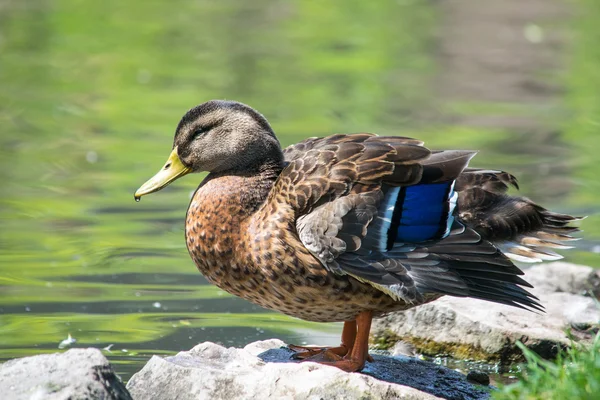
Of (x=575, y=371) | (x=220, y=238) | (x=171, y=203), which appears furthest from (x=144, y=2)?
(x=575, y=371)

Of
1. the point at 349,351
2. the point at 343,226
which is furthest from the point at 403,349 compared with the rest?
the point at 343,226

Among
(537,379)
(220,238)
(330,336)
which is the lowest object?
(330,336)

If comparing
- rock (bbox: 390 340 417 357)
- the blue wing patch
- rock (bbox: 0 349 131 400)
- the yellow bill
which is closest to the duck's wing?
the blue wing patch

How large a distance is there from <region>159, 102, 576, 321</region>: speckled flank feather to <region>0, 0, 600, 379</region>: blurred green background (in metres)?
1.14

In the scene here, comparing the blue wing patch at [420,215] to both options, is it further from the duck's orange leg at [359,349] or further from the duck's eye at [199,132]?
the duck's eye at [199,132]

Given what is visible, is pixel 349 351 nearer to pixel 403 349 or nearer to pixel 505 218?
pixel 403 349

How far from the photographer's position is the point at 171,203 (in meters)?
10.1

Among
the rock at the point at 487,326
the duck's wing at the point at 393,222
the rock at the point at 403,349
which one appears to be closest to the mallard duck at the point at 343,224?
the duck's wing at the point at 393,222

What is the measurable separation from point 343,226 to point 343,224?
10mm

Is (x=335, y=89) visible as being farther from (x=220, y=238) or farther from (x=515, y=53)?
(x=220, y=238)

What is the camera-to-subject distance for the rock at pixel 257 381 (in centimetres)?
500

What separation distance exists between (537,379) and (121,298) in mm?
3669

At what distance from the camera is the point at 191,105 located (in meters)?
14.0

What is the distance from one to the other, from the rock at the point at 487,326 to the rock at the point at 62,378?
2.30 m
